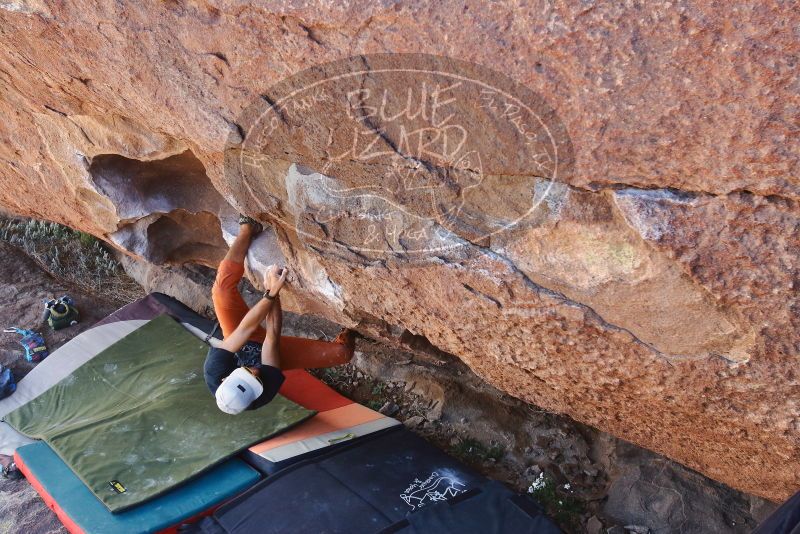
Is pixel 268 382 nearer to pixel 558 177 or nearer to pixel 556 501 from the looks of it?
pixel 556 501

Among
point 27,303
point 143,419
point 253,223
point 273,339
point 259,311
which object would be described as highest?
point 253,223

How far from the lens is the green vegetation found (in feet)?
→ 16.7

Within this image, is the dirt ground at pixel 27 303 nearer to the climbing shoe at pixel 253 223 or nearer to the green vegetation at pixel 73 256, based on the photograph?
the green vegetation at pixel 73 256

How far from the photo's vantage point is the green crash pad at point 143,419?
118 inches

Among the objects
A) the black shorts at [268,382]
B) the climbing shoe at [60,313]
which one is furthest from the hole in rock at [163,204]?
the climbing shoe at [60,313]

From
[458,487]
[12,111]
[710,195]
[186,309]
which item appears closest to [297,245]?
[458,487]

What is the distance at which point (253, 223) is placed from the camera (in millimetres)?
2980

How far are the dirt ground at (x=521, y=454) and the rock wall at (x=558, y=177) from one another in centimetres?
51

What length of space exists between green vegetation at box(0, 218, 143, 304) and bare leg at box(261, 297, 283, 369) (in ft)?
8.25

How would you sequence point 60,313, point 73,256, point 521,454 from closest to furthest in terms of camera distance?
1. point 521,454
2. point 60,313
3. point 73,256

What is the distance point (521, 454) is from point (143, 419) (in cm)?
186

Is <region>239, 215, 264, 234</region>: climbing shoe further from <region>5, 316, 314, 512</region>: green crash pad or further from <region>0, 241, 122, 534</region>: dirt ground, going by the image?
<region>0, 241, 122, 534</region>: dirt ground

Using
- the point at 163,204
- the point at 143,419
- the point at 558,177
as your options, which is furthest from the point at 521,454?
the point at 163,204

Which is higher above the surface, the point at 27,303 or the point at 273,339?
the point at 273,339
